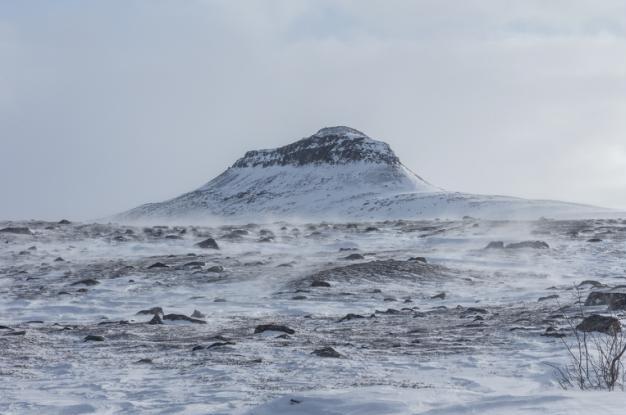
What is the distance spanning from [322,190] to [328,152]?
18.0 m

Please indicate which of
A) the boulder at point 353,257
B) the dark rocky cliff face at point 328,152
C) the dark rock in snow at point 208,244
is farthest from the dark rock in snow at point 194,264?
the dark rocky cliff face at point 328,152

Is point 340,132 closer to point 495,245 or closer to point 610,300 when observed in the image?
point 495,245

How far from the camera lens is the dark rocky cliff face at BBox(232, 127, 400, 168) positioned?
11912 cm

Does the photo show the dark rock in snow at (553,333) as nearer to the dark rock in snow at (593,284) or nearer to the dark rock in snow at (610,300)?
the dark rock in snow at (610,300)

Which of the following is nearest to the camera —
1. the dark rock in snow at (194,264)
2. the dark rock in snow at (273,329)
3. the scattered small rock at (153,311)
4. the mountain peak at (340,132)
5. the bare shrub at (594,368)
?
the bare shrub at (594,368)

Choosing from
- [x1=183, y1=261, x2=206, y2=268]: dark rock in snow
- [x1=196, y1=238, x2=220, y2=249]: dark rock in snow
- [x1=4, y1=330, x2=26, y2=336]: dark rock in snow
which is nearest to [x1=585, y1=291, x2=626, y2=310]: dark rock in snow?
[x1=4, y1=330, x2=26, y2=336]: dark rock in snow

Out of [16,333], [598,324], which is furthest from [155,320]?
[598,324]

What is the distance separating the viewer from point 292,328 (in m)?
11.8

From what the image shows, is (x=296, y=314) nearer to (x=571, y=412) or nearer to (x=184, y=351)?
(x=184, y=351)

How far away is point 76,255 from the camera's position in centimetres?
2659

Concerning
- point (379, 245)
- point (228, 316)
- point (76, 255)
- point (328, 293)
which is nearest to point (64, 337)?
point (228, 316)

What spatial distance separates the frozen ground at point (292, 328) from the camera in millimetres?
7312

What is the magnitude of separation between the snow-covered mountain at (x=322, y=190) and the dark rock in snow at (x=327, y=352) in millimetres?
58484

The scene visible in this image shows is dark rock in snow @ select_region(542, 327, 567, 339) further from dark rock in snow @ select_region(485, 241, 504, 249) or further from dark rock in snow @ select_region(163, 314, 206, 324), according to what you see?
dark rock in snow @ select_region(485, 241, 504, 249)
